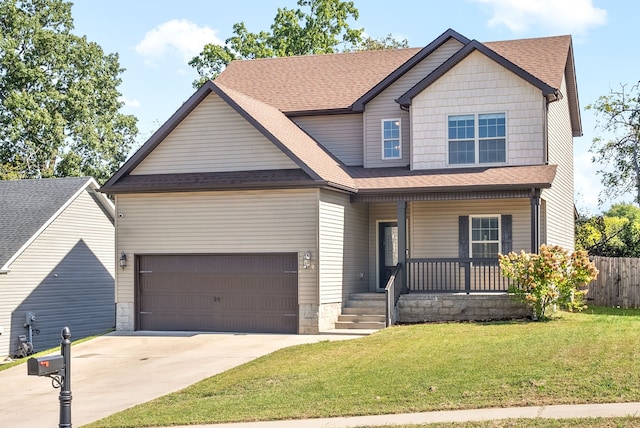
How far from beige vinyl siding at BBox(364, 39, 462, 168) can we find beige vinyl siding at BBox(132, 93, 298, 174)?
417cm

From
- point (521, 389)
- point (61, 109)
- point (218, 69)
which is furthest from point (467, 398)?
point (61, 109)

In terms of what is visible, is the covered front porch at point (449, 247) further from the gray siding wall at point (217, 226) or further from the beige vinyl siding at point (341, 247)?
the gray siding wall at point (217, 226)

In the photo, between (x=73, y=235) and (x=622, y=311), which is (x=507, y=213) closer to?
(x=622, y=311)

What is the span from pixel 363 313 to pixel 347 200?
314cm

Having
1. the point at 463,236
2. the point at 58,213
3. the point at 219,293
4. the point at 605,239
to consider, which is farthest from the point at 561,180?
the point at 58,213

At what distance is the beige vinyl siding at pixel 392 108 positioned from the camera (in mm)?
25688

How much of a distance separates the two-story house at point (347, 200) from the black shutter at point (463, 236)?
39 mm

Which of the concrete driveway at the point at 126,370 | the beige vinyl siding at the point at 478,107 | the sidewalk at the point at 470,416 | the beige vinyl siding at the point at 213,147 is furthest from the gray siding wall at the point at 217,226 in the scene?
the sidewalk at the point at 470,416

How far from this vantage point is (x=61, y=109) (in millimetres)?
43750

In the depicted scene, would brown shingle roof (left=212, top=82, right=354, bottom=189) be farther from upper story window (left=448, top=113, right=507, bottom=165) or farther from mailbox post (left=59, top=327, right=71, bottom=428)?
mailbox post (left=59, top=327, right=71, bottom=428)

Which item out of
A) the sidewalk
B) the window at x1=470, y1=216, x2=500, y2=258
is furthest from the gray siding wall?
the sidewalk

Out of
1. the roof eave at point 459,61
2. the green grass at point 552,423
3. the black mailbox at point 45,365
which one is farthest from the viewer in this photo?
the roof eave at point 459,61

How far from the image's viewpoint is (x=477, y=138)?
79.3ft

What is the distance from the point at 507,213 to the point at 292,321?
21.8 feet
